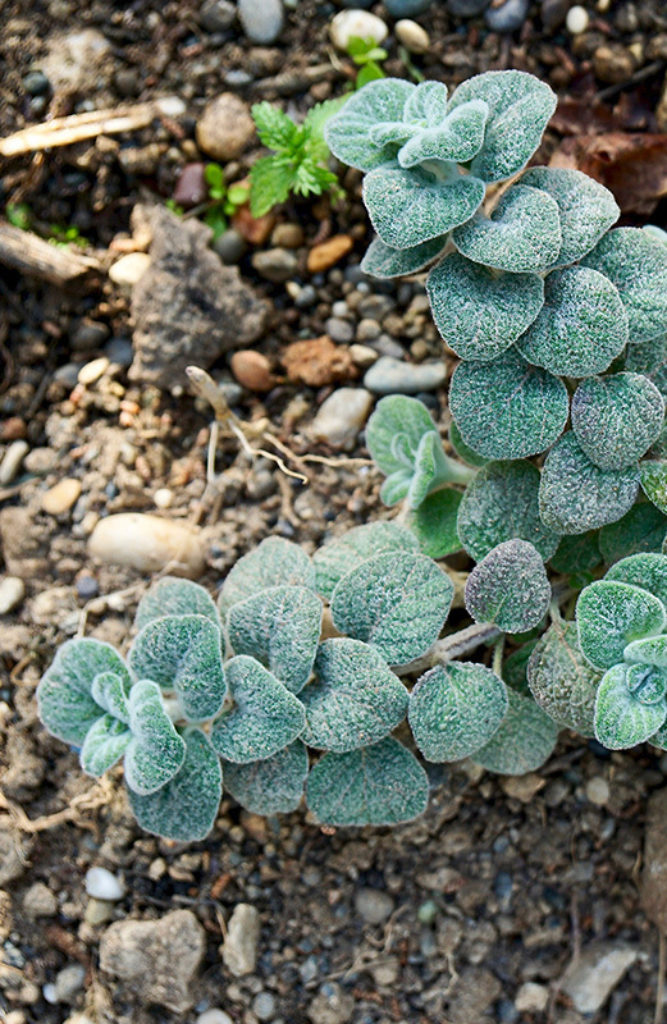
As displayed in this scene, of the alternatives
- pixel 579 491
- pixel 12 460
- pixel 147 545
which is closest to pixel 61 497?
pixel 12 460

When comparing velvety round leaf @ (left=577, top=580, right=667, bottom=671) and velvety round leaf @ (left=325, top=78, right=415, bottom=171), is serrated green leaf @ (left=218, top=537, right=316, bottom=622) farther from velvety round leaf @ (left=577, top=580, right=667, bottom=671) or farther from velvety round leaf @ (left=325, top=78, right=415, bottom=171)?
velvety round leaf @ (left=325, top=78, right=415, bottom=171)

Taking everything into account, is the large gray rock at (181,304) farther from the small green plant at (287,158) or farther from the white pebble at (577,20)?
the white pebble at (577,20)

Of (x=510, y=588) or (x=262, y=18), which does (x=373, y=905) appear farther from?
(x=262, y=18)

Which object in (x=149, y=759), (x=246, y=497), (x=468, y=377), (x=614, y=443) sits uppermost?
(x=468, y=377)

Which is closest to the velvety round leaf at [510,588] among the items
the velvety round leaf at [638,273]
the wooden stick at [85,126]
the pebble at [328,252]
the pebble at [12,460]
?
the velvety round leaf at [638,273]

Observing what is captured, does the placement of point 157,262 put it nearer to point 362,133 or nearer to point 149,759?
point 362,133

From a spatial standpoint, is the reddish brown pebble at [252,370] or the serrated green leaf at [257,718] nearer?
the serrated green leaf at [257,718]

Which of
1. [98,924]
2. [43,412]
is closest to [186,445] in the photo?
[43,412]
